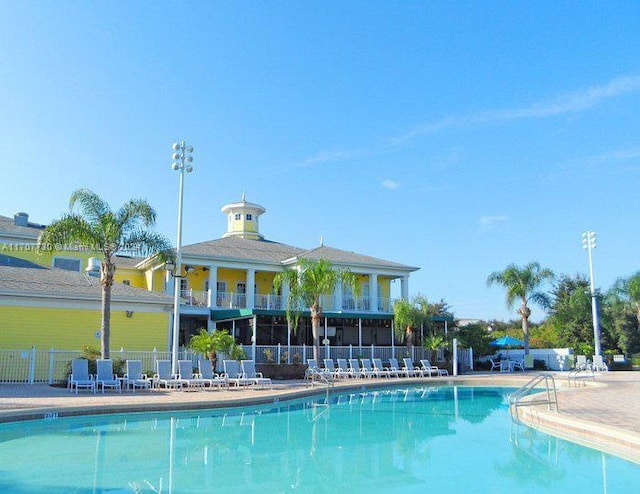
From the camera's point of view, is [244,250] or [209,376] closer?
[209,376]

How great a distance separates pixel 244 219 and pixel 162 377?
73.2ft

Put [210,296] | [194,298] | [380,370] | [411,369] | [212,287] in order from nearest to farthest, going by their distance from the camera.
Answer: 1. [380,370]
2. [411,369]
3. [210,296]
4. [194,298]
5. [212,287]

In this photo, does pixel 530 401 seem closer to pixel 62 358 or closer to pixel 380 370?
pixel 380 370

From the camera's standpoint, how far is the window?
106ft

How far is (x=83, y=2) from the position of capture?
15352 millimetres

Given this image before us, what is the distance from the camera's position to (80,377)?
58.8 ft

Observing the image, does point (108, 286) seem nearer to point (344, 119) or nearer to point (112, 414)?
point (112, 414)

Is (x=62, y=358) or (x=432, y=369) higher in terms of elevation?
(x=62, y=358)

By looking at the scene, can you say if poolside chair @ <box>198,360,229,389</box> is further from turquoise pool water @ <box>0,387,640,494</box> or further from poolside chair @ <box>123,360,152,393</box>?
turquoise pool water @ <box>0,387,640,494</box>

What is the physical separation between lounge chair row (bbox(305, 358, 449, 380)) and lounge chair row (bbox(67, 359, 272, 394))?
154 inches

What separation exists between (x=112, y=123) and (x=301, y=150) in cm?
752

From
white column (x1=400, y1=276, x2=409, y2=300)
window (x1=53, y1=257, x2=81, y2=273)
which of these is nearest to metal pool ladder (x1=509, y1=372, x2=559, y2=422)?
white column (x1=400, y1=276, x2=409, y2=300)

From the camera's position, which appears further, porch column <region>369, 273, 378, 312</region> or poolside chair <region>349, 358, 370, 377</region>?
porch column <region>369, 273, 378, 312</region>

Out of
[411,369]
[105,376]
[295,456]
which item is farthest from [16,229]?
[295,456]
